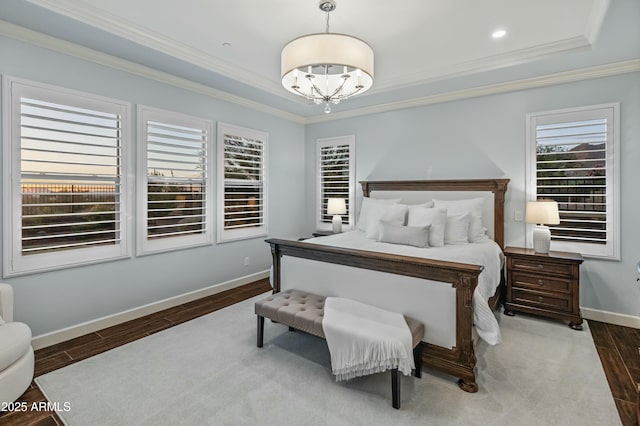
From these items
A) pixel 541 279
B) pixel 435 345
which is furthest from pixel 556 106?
pixel 435 345

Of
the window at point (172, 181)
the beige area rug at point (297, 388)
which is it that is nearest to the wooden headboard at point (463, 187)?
the beige area rug at point (297, 388)

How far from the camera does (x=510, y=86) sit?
153 inches

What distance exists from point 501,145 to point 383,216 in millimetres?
→ 1741

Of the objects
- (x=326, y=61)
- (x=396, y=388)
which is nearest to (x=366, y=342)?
(x=396, y=388)

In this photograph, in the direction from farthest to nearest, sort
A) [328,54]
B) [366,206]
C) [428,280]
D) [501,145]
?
[366,206], [501,145], [428,280], [328,54]

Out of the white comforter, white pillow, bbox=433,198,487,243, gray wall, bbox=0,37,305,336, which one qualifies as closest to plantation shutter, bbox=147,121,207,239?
gray wall, bbox=0,37,305,336

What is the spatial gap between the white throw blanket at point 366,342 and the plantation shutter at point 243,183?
263cm

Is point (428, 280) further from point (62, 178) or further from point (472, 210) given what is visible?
point (62, 178)

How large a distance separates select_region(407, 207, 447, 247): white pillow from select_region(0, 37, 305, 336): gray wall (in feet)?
7.83

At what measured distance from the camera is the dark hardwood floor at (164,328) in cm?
200

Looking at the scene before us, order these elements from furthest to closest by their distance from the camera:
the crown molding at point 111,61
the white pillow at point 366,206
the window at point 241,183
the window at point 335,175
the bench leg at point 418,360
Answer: the window at point 335,175 → the white pillow at point 366,206 → the window at point 241,183 → the crown molding at point 111,61 → the bench leg at point 418,360

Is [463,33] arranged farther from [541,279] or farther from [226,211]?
[226,211]

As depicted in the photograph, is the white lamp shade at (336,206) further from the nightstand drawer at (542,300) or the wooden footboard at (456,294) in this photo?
the nightstand drawer at (542,300)

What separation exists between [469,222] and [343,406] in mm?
2597
